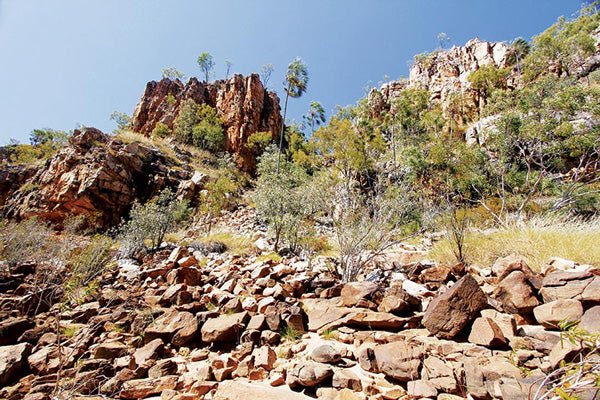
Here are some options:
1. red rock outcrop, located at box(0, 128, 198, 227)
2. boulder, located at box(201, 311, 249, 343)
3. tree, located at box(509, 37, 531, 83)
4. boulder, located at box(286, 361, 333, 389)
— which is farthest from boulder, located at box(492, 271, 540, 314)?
tree, located at box(509, 37, 531, 83)

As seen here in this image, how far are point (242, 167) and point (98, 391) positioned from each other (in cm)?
2677

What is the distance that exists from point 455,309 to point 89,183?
18342 mm

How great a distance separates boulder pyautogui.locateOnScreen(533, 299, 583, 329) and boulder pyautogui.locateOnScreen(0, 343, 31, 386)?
15.6ft

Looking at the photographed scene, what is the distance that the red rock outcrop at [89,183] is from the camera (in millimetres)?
14453

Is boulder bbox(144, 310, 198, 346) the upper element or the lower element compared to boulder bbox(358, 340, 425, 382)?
lower

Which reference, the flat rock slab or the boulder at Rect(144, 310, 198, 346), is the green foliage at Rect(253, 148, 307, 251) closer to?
the boulder at Rect(144, 310, 198, 346)

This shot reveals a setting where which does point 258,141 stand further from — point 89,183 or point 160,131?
point 89,183

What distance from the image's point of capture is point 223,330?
9.05 ft

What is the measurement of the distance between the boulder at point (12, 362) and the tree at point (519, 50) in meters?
43.2

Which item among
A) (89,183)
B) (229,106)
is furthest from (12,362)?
(229,106)

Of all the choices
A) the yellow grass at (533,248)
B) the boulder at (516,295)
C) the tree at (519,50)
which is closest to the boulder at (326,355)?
the boulder at (516,295)

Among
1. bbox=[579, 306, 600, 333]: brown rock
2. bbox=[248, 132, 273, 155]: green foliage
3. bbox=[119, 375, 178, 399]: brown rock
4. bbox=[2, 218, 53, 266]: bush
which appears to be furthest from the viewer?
bbox=[248, 132, 273, 155]: green foliage

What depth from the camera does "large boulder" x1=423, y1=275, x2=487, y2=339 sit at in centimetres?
223

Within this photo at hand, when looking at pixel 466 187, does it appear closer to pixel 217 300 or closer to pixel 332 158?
pixel 332 158
